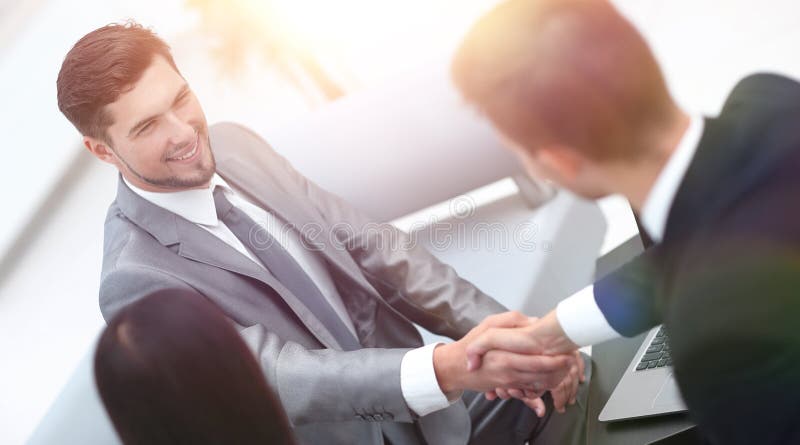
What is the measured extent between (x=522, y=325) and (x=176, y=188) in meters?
0.41

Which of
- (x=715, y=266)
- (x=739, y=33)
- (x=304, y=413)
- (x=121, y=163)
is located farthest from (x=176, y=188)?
(x=739, y=33)

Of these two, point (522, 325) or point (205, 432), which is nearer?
point (205, 432)

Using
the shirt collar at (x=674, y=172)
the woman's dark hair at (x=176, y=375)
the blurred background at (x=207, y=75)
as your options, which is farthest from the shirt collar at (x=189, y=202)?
the shirt collar at (x=674, y=172)

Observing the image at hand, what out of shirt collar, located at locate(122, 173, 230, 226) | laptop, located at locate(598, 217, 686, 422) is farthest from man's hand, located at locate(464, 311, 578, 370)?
shirt collar, located at locate(122, 173, 230, 226)

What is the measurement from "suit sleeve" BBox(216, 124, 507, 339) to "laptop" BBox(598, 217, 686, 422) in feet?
0.59

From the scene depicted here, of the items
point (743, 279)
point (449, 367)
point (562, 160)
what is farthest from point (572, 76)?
point (449, 367)

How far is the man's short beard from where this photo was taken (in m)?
0.84

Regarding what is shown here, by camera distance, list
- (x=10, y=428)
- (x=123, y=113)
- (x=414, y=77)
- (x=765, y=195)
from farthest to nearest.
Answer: (x=414, y=77) → (x=10, y=428) → (x=123, y=113) → (x=765, y=195)

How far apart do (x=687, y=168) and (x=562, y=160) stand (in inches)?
3.7

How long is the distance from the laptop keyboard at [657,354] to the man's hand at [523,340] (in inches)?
4.9

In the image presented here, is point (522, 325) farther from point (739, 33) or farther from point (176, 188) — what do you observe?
point (739, 33)

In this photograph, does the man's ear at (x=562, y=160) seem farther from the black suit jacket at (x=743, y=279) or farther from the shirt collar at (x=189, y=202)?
the shirt collar at (x=189, y=202)

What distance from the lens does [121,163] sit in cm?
83

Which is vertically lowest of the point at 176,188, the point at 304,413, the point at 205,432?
the point at 304,413
